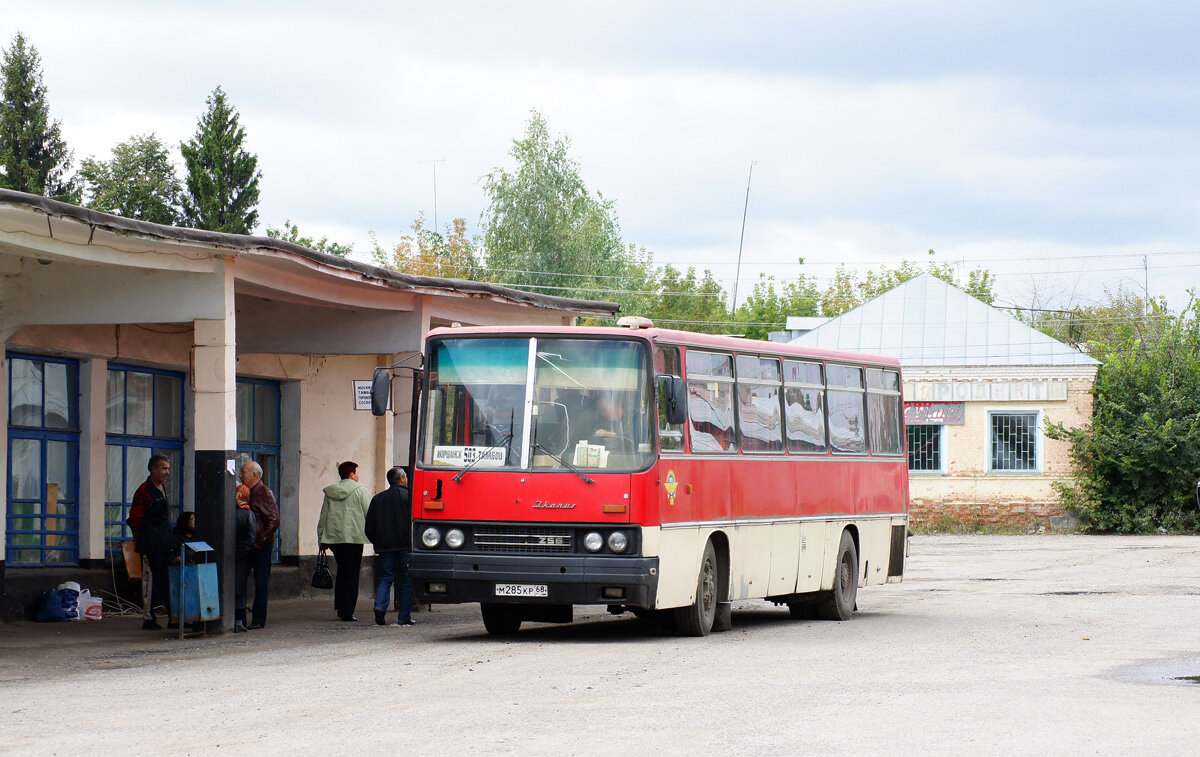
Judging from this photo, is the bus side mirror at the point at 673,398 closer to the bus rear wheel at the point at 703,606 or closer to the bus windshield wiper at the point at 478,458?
the bus windshield wiper at the point at 478,458

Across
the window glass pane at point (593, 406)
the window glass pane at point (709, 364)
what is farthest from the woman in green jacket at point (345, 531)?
the window glass pane at point (709, 364)

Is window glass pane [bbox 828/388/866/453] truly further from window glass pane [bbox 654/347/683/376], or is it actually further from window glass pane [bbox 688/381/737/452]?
window glass pane [bbox 654/347/683/376]

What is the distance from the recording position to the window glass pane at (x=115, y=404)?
20062mm

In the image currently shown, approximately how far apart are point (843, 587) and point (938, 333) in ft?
101

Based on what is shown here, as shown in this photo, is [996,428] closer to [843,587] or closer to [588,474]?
[843,587]

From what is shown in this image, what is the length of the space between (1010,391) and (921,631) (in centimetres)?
2993

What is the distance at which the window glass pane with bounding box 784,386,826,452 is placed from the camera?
706 inches

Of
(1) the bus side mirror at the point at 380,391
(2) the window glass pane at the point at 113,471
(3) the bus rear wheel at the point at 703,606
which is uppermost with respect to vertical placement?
(1) the bus side mirror at the point at 380,391

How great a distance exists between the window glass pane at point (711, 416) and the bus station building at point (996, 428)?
29.5 meters

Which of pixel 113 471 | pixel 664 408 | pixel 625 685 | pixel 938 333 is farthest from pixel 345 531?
pixel 938 333

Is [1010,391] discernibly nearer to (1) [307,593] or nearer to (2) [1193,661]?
(1) [307,593]

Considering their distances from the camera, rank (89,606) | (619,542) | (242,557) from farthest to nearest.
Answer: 1. (89,606)
2. (242,557)
3. (619,542)

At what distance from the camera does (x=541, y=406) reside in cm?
1509

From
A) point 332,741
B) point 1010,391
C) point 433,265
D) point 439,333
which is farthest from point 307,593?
point 433,265
